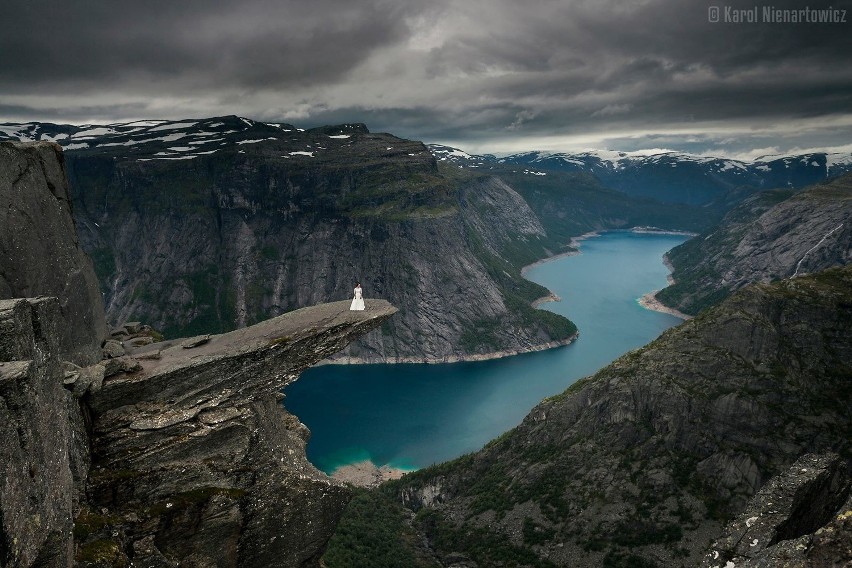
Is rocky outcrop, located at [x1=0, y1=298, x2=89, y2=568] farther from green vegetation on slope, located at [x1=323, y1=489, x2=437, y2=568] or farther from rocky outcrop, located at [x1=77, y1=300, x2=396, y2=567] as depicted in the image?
green vegetation on slope, located at [x1=323, y1=489, x2=437, y2=568]

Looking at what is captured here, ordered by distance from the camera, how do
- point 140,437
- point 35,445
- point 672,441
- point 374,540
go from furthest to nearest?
point 672,441
point 374,540
point 140,437
point 35,445

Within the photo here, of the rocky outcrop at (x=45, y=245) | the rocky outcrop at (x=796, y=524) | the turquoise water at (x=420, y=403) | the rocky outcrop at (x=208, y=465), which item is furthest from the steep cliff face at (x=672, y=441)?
the rocky outcrop at (x=45, y=245)

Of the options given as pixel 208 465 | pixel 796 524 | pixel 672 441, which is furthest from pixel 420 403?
pixel 796 524

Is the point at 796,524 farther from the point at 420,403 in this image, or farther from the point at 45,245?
the point at 420,403

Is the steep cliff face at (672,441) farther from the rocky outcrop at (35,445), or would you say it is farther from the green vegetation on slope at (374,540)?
the rocky outcrop at (35,445)

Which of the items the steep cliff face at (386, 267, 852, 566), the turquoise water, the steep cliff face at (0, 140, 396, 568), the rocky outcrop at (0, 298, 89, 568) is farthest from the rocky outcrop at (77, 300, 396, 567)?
the turquoise water

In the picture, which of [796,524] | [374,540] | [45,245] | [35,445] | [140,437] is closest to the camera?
[35,445]
